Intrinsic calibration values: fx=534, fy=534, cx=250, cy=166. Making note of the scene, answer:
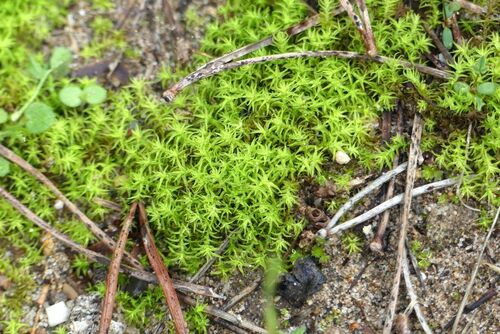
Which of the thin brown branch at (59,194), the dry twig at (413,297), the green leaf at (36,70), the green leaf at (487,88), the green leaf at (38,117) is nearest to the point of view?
the dry twig at (413,297)

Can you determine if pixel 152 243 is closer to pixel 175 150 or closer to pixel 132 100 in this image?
pixel 175 150

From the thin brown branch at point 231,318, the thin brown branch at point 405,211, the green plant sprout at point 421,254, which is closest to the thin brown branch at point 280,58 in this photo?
the thin brown branch at point 405,211

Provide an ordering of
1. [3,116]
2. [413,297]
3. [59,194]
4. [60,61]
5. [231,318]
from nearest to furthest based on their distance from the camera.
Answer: [413,297]
[231,318]
[59,194]
[3,116]
[60,61]

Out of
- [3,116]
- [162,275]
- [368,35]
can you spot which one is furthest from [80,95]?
[368,35]

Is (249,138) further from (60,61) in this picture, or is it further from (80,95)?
(60,61)

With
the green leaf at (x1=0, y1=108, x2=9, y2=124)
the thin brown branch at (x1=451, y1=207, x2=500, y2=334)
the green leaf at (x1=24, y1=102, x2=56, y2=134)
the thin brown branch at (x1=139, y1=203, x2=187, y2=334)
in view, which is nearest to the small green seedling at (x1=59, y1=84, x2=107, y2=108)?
the green leaf at (x1=24, y1=102, x2=56, y2=134)

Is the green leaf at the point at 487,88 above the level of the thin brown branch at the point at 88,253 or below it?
above

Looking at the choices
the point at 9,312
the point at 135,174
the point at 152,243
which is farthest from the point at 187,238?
the point at 9,312

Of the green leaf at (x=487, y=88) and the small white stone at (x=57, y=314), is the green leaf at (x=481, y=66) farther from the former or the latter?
the small white stone at (x=57, y=314)
